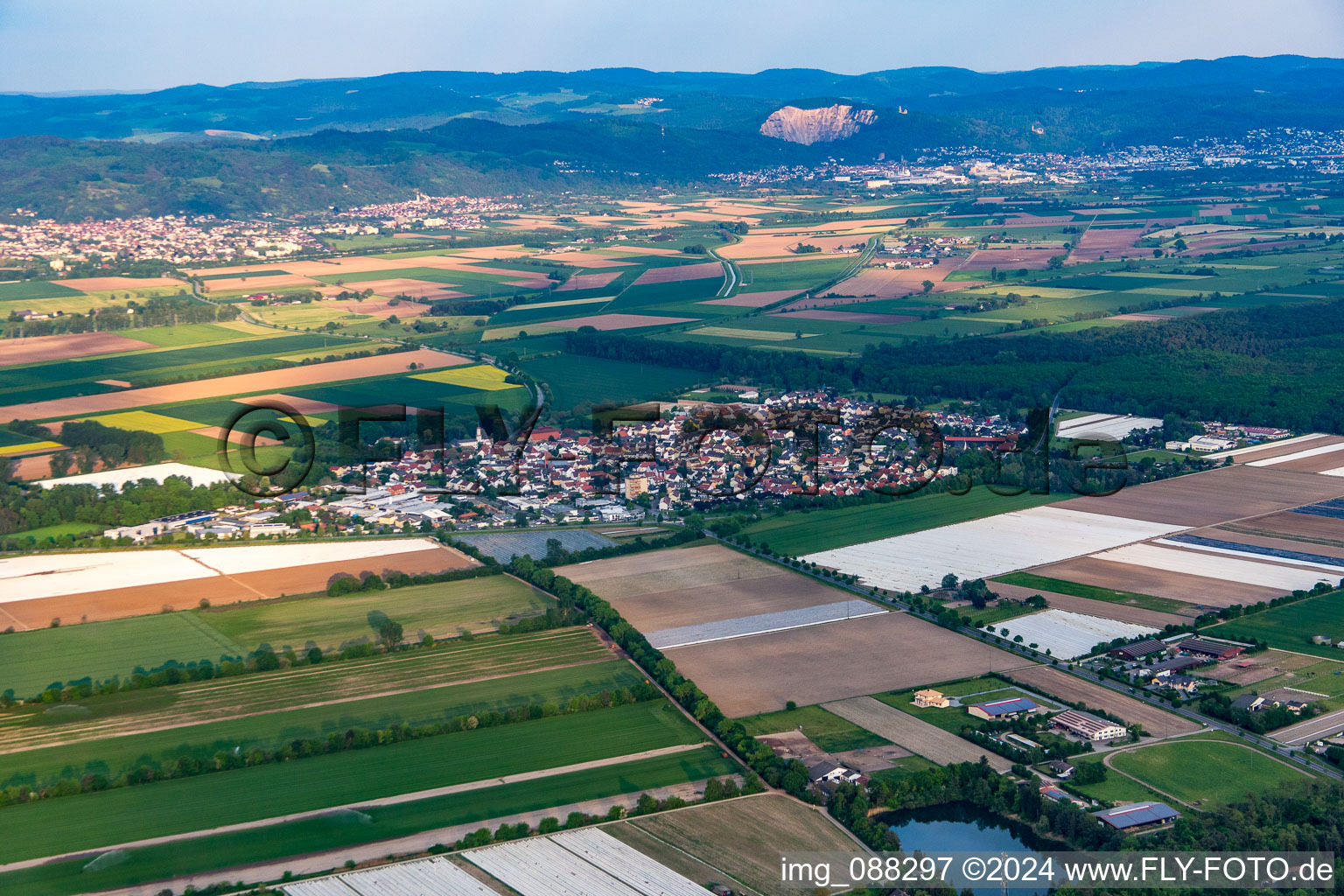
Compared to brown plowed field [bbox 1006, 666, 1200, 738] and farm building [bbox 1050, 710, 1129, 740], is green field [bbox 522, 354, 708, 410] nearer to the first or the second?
brown plowed field [bbox 1006, 666, 1200, 738]

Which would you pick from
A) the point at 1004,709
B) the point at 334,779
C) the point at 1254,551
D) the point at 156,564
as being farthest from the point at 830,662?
the point at 156,564

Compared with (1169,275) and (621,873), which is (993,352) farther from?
(621,873)

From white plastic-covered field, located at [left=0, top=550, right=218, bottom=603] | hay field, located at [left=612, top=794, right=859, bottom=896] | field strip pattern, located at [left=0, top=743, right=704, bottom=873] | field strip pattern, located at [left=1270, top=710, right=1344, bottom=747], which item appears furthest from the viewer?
white plastic-covered field, located at [left=0, top=550, right=218, bottom=603]

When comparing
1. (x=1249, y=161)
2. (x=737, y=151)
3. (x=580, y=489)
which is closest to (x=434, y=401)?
(x=580, y=489)

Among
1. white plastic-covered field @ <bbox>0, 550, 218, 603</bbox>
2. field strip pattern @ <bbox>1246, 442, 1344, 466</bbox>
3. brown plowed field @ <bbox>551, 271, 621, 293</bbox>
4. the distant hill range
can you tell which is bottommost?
white plastic-covered field @ <bbox>0, 550, 218, 603</bbox>

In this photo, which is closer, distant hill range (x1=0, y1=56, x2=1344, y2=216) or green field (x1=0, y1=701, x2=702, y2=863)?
green field (x1=0, y1=701, x2=702, y2=863)

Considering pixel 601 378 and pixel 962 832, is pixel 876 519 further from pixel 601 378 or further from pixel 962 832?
pixel 601 378

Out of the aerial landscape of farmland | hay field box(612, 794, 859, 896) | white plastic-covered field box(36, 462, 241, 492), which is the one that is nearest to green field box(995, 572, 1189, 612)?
the aerial landscape of farmland
